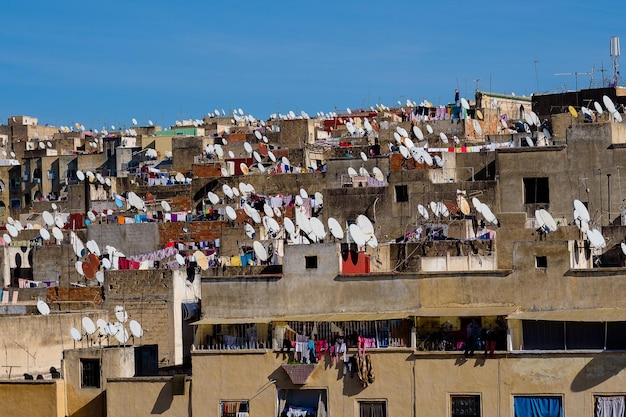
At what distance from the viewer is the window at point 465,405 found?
31734 mm

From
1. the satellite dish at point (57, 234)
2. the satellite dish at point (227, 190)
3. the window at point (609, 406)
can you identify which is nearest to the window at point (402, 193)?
the satellite dish at point (227, 190)

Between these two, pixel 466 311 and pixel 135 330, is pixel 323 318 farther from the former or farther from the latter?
pixel 135 330

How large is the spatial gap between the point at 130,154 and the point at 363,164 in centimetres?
2341

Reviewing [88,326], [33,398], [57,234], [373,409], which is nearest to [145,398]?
[33,398]

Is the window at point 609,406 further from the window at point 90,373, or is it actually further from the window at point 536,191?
the window at point 536,191

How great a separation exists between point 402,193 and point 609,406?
54.7 ft

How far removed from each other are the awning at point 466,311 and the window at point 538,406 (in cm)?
175

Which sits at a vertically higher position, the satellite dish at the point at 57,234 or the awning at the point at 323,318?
the satellite dish at the point at 57,234

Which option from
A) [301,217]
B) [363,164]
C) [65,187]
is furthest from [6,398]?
[65,187]

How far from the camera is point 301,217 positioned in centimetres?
3822

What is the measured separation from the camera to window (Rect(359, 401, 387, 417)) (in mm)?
32438

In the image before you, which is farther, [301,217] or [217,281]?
[301,217]

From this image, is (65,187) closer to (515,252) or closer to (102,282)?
(102,282)

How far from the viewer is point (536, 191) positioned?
45.4 metres
